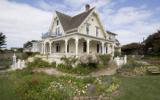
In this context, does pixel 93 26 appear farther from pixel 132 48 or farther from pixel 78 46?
pixel 132 48

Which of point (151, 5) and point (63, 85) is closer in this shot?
point (63, 85)

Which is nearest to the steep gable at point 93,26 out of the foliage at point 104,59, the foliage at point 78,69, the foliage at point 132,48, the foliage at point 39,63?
the foliage at point 104,59

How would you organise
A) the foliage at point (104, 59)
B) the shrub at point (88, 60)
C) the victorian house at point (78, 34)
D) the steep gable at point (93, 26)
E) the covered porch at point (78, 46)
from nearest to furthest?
1. the shrub at point (88, 60)
2. the foliage at point (104, 59)
3. the victorian house at point (78, 34)
4. the steep gable at point (93, 26)
5. the covered porch at point (78, 46)

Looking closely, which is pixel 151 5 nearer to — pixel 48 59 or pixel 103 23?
pixel 103 23

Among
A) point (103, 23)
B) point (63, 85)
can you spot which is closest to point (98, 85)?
point (63, 85)

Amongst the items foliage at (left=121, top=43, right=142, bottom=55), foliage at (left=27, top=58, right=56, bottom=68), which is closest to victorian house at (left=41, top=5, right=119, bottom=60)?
foliage at (left=27, top=58, right=56, bottom=68)

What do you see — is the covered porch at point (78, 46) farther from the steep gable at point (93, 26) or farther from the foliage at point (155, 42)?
the foliage at point (155, 42)

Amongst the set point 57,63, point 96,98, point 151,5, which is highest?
point 151,5

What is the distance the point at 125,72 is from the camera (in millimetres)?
18984

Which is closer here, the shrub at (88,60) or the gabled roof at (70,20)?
the shrub at (88,60)

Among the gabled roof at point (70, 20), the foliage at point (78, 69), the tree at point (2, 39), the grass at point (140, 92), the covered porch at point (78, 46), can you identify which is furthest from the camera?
the tree at point (2, 39)

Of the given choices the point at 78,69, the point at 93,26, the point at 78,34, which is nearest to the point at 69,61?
the point at 78,69

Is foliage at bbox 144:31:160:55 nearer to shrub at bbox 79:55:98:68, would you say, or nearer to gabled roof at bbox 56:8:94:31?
gabled roof at bbox 56:8:94:31

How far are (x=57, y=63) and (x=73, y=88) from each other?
1190 cm
